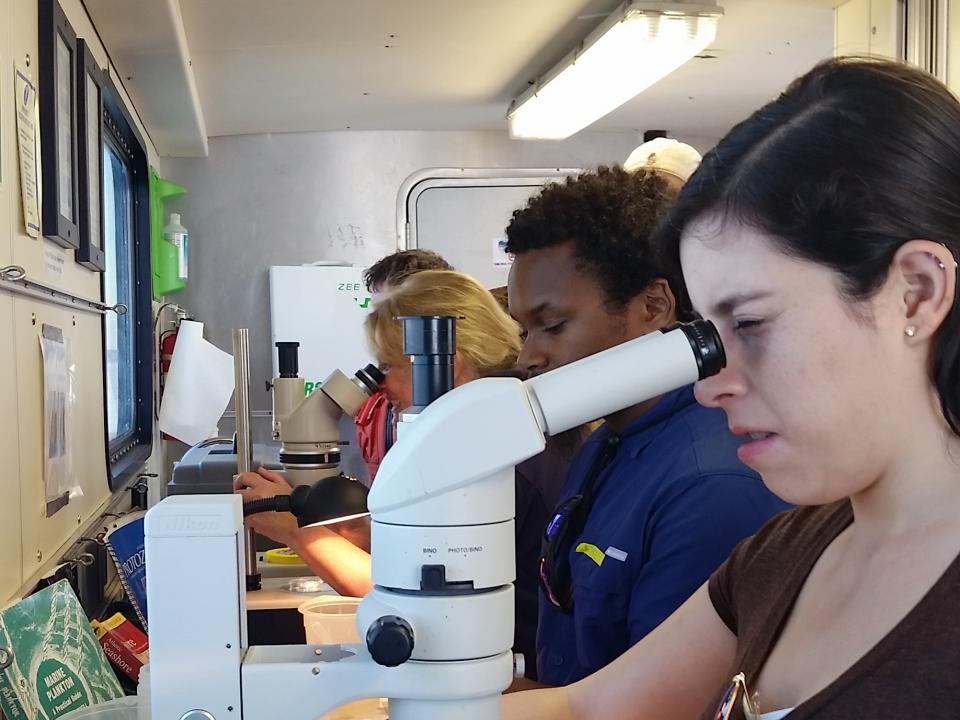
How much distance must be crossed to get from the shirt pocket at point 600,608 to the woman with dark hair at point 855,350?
1.07ft

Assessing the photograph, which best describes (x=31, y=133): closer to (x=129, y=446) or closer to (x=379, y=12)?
(x=379, y=12)

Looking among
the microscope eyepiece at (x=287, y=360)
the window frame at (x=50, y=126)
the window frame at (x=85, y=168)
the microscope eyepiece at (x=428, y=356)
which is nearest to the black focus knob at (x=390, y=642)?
the microscope eyepiece at (x=428, y=356)

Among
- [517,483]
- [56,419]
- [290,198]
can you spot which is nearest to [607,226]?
[517,483]

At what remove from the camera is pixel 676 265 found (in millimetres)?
975

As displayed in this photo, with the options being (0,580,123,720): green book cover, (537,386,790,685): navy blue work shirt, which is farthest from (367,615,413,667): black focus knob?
(0,580,123,720): green book cover

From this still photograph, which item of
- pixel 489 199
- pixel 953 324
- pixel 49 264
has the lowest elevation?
pixel 953 324

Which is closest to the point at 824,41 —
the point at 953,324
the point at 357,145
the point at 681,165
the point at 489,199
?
the point at 681,165

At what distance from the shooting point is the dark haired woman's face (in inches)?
29.1

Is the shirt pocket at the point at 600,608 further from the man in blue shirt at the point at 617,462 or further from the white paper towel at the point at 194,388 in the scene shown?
the white paper towel at the point at 194,388

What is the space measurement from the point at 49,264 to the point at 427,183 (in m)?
2.78

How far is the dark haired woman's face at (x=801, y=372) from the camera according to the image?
74 cm

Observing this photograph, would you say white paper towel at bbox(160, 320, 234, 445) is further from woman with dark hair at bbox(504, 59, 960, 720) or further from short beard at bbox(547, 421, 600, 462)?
woman with dark hair at bbox(504, 59, 960, 720)

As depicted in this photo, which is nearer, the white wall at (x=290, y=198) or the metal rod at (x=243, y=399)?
the metal rod at (x=243, y=399)

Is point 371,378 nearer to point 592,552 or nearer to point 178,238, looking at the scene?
point 592,552
